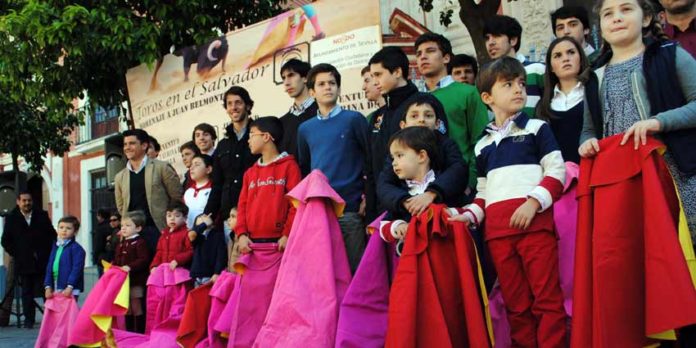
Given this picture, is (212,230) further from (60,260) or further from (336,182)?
(60,260)

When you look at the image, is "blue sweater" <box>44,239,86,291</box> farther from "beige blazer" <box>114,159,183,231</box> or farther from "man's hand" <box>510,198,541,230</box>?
"man's hand" <box>510,198,541,230</box>

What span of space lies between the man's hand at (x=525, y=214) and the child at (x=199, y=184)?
3.74 metres

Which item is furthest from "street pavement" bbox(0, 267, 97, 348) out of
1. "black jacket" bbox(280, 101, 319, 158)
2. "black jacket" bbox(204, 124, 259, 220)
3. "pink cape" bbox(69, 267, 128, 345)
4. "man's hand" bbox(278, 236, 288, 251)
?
"man's hand" bbox(278, 236, 288, 251)

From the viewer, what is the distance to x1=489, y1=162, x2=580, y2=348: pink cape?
12.8ft

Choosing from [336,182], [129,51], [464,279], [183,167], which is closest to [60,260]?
[183,167]

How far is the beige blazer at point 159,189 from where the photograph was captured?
742 centimetres

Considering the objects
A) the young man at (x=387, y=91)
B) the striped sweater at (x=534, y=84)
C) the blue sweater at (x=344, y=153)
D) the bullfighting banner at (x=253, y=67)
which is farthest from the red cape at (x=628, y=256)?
the bullfighting banner at (x=253, y=67)

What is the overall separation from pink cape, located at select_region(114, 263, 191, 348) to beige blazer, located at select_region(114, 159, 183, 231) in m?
0.87

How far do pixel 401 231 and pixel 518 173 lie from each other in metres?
0.70

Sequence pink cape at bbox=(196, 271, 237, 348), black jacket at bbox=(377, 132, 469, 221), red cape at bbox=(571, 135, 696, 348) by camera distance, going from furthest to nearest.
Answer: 1. pink cape at bbox=(196, 271, 237, 348)
2. black jacket at bbox=(377, 132, 469, 221)
3. red cape at bbox=(571, 135, 696, 348)

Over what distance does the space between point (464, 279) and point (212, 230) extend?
121 inches

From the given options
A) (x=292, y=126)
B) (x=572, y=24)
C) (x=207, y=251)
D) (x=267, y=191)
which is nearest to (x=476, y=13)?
(x=572, y=24)

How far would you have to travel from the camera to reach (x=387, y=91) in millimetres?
4922

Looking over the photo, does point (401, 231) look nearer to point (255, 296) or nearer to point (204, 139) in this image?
point (255, 296)
